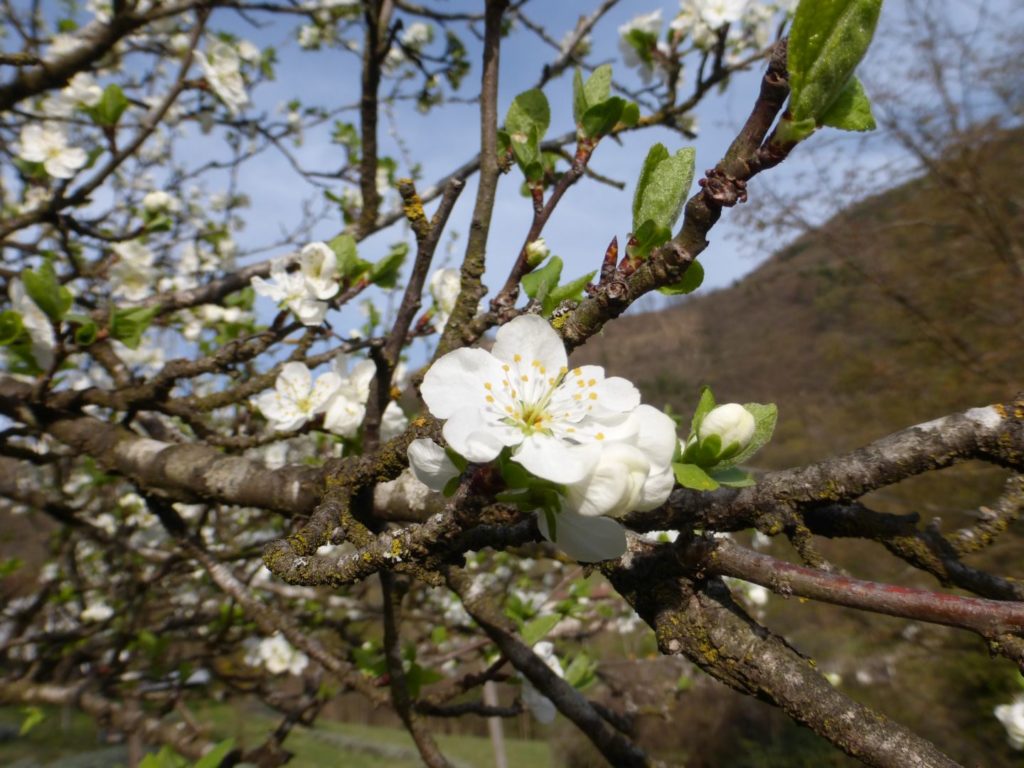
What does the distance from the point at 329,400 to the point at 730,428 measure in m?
1.03

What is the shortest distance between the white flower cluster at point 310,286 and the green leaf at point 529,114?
57cm

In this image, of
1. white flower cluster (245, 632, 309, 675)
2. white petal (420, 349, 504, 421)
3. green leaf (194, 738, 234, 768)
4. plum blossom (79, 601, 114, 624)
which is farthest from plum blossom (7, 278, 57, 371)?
plum blossom (79, 601, 114, 624)

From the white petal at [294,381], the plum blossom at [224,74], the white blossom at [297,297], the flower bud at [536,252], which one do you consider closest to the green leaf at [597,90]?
the flower bud at [536,252]

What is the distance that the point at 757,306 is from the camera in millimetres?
20391

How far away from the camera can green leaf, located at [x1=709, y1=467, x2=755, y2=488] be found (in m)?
0.70

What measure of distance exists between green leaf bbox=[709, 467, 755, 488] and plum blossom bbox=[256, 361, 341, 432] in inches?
41.2

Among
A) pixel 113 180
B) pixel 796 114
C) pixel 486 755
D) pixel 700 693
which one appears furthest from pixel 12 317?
pixel 700 693

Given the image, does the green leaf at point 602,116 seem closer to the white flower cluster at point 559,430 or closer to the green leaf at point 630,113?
the green leaf at point 630,113

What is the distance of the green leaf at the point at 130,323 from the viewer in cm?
159

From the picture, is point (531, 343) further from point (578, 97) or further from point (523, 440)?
point (578, 97)

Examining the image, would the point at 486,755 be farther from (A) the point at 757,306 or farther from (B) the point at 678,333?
(A) the point at 757,306

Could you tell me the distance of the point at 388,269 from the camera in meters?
1.58

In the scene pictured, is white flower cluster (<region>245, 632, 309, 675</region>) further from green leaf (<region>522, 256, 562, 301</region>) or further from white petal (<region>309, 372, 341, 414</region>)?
green leaf (<region>522, 256, 562, 301</region>)

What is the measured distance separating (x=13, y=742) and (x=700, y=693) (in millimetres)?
9031
